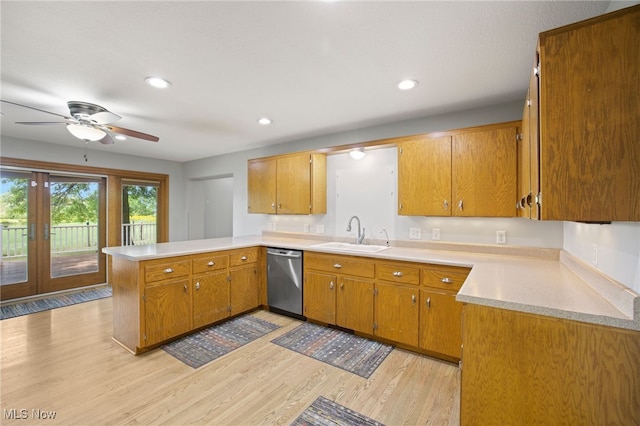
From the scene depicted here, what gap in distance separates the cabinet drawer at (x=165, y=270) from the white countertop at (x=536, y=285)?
9 centimetres

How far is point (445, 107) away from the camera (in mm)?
2855

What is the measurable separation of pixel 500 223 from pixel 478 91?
4.19 ft

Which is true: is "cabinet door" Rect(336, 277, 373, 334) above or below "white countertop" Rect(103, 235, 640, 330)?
below

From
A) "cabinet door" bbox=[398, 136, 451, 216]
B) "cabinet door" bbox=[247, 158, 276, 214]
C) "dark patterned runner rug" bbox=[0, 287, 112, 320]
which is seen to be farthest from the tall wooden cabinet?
"dark patterned runner rug" bbox=[0, 287, 112, 320]

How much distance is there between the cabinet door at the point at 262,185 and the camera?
4.13 m

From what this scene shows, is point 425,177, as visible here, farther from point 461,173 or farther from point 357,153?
point 357,153

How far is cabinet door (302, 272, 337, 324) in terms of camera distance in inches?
124

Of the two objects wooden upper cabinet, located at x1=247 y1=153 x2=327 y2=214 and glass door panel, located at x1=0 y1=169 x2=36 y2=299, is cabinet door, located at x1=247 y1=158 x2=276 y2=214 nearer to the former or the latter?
wooden upper cabinet, located at x1=247 y1=153 x2=327 y2=214

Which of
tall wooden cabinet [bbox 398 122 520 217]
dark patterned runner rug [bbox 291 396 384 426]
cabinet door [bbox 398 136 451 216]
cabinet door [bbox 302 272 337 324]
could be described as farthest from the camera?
cabinet door [bbox 302 272 337 324]

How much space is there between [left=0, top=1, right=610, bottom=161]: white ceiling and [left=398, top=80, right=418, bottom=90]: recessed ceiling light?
0.07 m

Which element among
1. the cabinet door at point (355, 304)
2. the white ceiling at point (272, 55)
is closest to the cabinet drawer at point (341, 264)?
the cabinet door at point (355, 304)

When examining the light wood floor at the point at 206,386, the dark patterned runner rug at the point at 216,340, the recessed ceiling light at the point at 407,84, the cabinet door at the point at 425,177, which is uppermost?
the recessed ceiling light at the point at 407,84

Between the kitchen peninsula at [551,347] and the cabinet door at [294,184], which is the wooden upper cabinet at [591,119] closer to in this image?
the kitchen peninsula at [551,347]

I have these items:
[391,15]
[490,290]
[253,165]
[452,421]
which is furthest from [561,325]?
[253,165]
